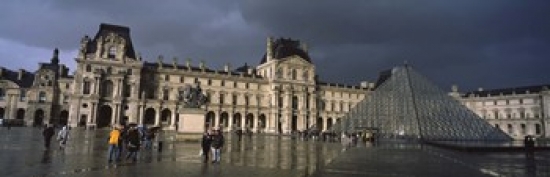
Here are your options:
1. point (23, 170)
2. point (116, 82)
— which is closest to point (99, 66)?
point (116, 82)

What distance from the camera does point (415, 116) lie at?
31.5 m

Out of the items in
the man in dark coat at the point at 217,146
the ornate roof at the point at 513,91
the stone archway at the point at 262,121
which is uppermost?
the ornate roof at the point at 513,91

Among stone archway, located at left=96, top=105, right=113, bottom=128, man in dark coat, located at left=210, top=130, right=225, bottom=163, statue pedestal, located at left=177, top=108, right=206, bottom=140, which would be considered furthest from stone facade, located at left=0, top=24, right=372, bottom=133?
man in dark coat, located at left=210, top=130, right=225, bottom=163

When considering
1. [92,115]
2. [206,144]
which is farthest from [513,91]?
[206,144]

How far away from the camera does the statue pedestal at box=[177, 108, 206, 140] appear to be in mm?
22781

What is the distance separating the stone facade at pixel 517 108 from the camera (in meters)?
74.2

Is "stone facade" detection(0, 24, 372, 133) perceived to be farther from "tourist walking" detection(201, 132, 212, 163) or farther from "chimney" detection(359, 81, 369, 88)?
"tourist walking" detection(201, 132, 212, 163)

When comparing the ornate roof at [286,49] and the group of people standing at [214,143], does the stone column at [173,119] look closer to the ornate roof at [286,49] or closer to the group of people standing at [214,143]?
the ornate roof at [286,49]

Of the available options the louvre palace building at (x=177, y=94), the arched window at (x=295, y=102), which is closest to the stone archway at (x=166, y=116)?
the louvre palace building at (x=177, y=94)

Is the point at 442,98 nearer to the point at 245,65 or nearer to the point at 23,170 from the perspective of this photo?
the point at 23,170

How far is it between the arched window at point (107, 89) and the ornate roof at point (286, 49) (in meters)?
25.8

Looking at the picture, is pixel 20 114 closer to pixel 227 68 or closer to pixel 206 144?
pixel 227 68

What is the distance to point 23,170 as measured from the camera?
870 cm

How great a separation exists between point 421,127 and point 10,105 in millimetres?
57172
